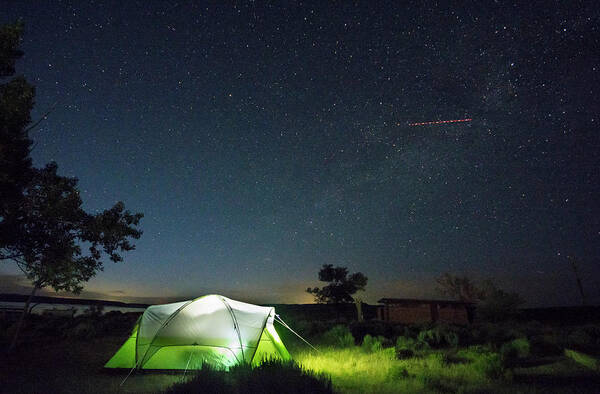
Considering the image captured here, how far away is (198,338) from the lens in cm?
910

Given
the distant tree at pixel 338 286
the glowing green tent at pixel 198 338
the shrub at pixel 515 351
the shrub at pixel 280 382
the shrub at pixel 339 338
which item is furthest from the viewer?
the distant tree at pixel 338 286

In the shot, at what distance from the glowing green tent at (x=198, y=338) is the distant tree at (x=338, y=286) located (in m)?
42.7

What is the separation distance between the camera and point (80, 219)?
41.7ft

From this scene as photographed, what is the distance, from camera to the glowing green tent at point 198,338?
8867 millimetres

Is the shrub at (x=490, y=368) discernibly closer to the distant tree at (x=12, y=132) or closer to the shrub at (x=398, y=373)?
the shrub at (x=398, y=373)

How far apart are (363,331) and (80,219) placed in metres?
15.5

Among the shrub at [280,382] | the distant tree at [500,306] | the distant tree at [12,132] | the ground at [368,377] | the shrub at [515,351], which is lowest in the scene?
the ground at [368,377]

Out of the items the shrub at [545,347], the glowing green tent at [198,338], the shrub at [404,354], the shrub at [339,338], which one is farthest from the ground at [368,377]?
the shrub at [339,338]

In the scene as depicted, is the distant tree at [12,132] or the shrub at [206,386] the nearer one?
the shrub at [206,386]

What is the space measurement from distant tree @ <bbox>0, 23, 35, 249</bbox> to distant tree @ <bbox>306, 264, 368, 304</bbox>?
43.8m

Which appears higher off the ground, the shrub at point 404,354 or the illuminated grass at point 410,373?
the shrub at point 404,354

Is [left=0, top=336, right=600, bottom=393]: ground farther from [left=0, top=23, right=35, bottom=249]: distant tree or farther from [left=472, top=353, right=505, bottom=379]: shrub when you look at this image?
[left=0, top=23, right=35, bottom=249]: distant tree

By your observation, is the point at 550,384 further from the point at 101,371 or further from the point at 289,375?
the point at 101,371

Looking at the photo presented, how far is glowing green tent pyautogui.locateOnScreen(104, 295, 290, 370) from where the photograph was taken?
8.87 metres
